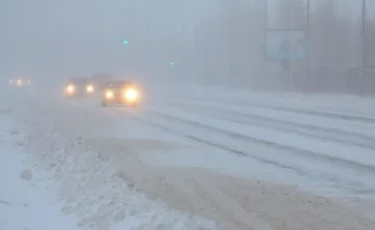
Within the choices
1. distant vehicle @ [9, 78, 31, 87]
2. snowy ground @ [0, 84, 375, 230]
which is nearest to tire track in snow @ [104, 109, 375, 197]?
snowy ground @ [0, 84, 375, 230]

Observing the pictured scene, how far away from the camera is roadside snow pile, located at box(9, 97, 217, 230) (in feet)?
36.4

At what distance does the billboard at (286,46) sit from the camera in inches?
2975

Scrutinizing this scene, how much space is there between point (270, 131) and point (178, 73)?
3703 inches

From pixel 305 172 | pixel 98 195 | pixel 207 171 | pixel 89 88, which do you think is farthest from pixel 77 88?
pixel 98 195

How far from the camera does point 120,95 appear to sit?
49750 millimetres

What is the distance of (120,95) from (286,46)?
94.7ft

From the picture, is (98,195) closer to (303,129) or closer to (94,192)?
(94,192)

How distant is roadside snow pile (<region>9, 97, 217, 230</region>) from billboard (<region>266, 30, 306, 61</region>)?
53.1 meters

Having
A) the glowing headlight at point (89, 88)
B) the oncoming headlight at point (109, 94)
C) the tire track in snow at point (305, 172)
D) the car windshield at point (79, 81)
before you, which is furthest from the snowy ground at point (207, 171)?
the glowing headlight at point (89, 88)

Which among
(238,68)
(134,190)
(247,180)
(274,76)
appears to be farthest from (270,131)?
(238,68)

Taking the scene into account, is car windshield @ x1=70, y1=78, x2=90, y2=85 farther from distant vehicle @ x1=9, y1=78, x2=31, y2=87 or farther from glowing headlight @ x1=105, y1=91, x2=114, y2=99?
distant vehicle @ x1=9, y1=78, x2=31, y2=87

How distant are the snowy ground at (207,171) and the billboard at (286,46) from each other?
4153cm

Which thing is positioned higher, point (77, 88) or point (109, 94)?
point (109, 94)

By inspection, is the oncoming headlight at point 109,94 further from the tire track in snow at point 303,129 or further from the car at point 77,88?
the car at point 77,88
